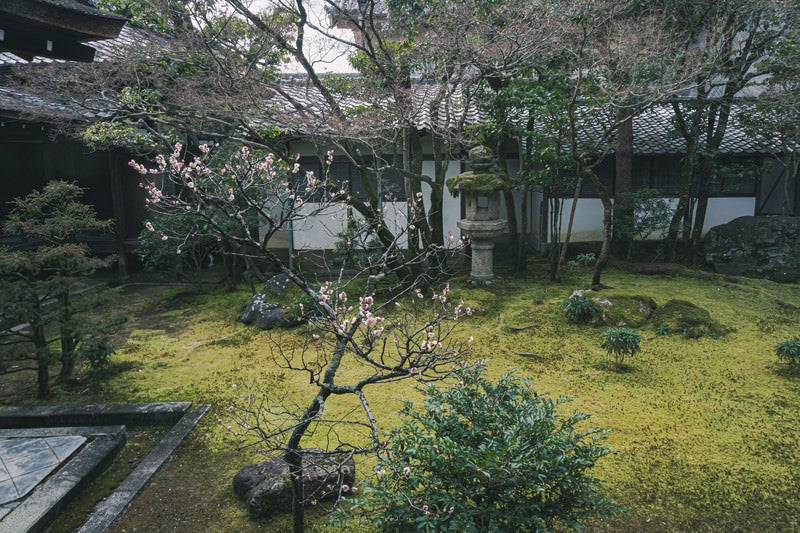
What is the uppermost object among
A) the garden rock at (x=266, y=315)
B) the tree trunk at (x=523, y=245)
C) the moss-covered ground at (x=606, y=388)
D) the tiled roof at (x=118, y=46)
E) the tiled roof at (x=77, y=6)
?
the tiled roof at (x=118, y=46)

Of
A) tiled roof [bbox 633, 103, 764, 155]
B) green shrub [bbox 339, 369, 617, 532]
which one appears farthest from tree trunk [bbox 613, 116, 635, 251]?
green shrub [bbox 339, 369, 617, 532]

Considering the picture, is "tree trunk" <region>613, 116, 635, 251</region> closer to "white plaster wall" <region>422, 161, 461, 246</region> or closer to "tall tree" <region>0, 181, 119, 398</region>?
"white plaster wall" <region>422, 161, 461, 246</region>

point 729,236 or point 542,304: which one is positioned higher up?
point 729,236

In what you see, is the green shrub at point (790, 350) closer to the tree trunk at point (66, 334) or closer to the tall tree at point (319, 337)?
the tall tree at point (319, 337)

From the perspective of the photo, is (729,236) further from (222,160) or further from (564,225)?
(222,160)

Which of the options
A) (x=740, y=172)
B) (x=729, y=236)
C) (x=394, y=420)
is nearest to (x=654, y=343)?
(x=394, y=420)

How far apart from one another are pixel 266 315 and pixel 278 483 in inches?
241

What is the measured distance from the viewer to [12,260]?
717 cm

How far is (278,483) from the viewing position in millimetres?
5215

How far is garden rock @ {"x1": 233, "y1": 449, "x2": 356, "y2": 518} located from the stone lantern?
816 cm

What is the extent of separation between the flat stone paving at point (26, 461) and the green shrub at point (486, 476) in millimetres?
3367

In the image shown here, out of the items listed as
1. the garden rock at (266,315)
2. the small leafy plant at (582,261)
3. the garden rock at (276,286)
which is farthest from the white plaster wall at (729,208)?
the garden rock at (266,315)

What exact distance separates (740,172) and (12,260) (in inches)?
615

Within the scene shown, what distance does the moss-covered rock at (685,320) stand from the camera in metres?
9.93
